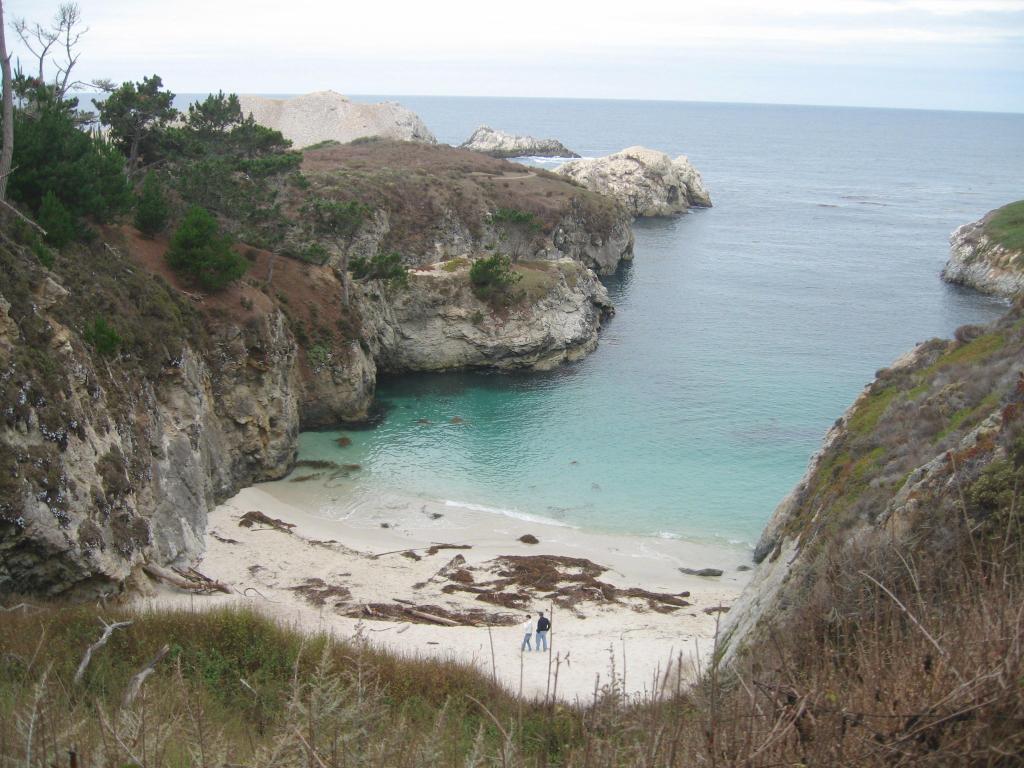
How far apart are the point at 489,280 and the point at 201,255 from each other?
820 inches

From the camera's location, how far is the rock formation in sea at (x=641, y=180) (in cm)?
10962

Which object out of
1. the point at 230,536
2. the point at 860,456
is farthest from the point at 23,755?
the point at 230,536

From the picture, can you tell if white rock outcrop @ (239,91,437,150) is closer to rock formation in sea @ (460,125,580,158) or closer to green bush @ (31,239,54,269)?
rock formation in sea @ (460,125,580,158)

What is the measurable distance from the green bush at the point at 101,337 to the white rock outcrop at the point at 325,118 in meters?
102

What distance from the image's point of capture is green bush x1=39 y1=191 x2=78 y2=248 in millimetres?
26609

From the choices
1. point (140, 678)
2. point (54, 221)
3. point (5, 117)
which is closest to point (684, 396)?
point (54, 221)

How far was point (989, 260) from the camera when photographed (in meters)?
72.8

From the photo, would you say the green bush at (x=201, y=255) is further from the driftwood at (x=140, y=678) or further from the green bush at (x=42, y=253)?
the driftwood at (x=140, y=678)

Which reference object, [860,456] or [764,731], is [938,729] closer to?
[764,731]

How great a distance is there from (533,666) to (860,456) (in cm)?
945

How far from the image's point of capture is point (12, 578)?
17.9 metres

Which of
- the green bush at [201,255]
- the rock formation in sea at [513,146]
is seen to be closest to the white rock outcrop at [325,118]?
the rock formation in sea at [513,146]

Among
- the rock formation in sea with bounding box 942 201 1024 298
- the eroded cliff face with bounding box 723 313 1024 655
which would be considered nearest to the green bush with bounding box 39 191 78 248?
the eroded cliff face with bounding box 723 313 1024 655

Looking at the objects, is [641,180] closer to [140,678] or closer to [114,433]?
[114,433]
